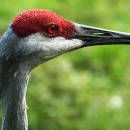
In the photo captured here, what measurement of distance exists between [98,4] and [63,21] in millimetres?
5404

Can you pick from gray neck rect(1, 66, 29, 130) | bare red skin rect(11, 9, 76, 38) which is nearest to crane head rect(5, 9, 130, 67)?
bare red skin rect(11, 9, 76, 38)

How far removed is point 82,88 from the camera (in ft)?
22.1

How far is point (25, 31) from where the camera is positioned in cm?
367

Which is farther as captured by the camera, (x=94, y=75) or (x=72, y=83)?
(x=94, y=75)

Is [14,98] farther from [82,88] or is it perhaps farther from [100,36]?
[82,88]

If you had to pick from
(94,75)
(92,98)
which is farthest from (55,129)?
(94,75)

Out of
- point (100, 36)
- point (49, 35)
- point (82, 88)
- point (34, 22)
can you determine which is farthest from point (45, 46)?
point (82, 88)

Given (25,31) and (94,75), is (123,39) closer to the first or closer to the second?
(25,31)

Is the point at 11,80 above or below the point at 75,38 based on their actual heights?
below

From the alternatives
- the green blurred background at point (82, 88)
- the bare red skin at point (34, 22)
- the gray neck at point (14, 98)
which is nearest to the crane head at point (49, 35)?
the bare red skin at point (34, 22)

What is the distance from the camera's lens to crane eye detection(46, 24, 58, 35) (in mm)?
3771

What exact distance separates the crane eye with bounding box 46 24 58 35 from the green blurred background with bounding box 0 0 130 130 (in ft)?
7.83

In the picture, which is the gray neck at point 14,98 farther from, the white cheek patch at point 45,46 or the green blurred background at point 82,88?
the green blurred background at point 82,88

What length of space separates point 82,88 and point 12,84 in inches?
120
